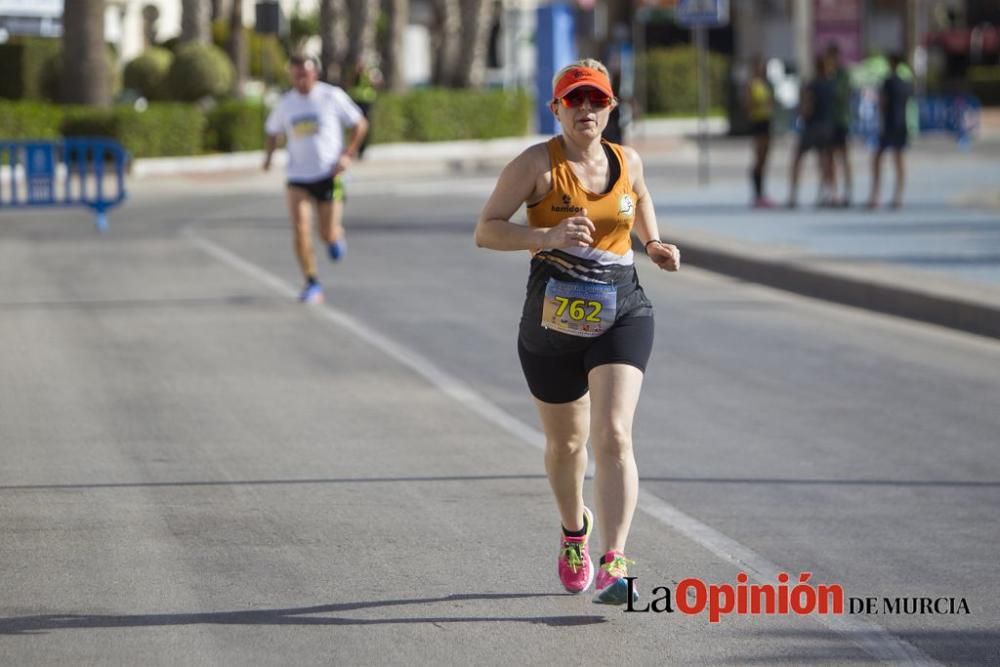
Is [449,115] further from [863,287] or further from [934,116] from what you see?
[863,287]

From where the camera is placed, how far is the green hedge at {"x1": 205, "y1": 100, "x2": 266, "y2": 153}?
36.7 metres

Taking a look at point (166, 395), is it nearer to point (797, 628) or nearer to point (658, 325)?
point (658, 325)

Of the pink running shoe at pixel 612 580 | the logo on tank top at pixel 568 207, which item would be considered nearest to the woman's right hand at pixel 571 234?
the logo on tank top at pixel 568 207

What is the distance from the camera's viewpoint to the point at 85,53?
115ft

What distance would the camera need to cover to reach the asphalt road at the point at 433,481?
6426 millimetres

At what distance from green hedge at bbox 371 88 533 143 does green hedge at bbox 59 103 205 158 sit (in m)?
5.78

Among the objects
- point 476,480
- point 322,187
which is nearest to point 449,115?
point 322,187

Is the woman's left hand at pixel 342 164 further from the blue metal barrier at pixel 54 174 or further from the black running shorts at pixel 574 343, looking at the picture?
the black running shorts at pixel 574 343

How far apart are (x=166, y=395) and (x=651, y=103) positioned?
48.8 meters

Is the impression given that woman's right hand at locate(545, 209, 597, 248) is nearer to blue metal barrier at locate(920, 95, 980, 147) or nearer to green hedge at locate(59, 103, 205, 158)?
green hedge at locate(59, 103, 205, 158)

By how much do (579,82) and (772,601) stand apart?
184 cm

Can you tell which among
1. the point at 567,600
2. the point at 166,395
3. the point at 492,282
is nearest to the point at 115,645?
the point at 567,600

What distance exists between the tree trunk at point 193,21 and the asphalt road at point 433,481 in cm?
3027

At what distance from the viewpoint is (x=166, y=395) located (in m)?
11.5
